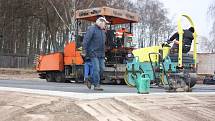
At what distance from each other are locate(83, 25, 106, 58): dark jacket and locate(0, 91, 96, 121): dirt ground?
2.68 metres

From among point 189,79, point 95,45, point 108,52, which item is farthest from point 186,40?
point 108,52

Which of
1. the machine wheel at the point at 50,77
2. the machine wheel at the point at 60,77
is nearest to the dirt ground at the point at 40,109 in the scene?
the machine wheel at the point at 60,77

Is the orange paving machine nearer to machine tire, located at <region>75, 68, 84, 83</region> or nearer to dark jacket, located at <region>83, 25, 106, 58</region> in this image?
machine tire, located at <region>75, 68, 84, 83</region>

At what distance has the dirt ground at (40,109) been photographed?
7992 millimetres

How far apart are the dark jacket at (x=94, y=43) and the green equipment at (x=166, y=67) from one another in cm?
148

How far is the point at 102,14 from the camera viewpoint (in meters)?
20.5

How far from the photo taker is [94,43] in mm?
12023

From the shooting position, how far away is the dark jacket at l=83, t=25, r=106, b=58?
1195cm

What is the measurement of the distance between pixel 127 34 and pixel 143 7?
56.2 metres

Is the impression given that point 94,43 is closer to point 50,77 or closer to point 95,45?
point 95,45

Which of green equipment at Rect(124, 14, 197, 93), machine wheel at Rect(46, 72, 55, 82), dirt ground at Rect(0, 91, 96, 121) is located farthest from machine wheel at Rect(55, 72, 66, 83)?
dirt ground at Rect(0, 91, 96, 121)

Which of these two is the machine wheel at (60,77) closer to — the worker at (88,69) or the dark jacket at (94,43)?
the worker at (88,69)

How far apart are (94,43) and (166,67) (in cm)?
387

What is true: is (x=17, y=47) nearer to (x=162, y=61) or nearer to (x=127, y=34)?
(x=127, y=34)
